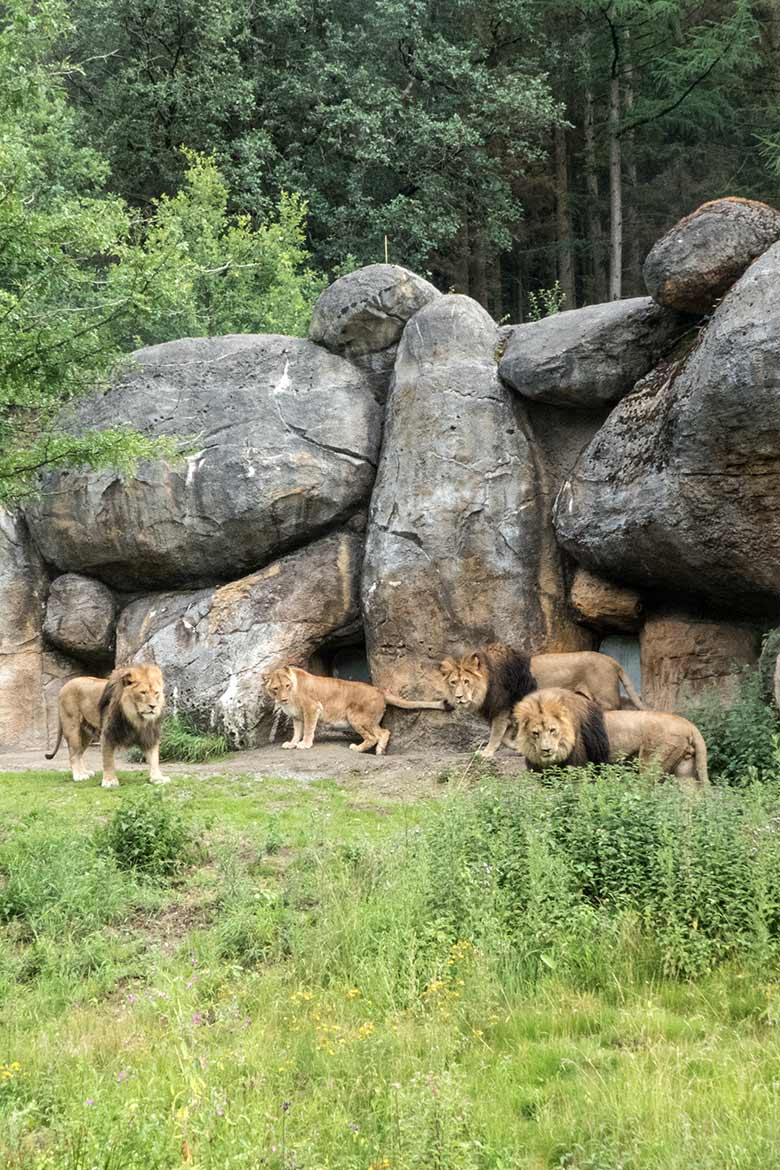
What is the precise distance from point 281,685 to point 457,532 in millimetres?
2950

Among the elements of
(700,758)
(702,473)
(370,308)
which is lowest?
(700,758)

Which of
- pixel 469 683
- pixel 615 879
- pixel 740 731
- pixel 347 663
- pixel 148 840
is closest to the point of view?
pixel 615 879

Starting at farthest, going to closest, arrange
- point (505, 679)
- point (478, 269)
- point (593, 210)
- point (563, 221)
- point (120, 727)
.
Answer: point (478, 269)
point (593, 210)
point (563, 221)
point (505, 679)
point (120, 727)

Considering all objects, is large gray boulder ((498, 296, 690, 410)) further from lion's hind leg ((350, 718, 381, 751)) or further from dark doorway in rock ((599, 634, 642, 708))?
lion's hind leg ((350, 718, 381, 751))

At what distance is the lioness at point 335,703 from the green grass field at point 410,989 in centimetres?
557

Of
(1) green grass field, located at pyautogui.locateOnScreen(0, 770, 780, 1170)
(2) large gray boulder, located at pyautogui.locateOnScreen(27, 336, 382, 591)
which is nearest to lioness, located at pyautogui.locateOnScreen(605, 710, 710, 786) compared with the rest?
(1) green grass field, located at pyautogui.locateOnScreen(0, 770, 780, 1170)

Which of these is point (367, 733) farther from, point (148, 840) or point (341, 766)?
point (148, 840)

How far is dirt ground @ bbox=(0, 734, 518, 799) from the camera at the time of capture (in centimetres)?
1193

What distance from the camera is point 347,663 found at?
17031 millimetres

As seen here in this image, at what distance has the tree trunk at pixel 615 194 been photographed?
22.8 m

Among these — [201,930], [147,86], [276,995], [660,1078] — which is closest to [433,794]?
[201,930]

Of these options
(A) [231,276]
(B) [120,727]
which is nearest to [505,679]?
(B) [120,727]

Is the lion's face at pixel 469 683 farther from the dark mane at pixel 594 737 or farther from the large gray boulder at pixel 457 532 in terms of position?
the dark mane at pixel 594 737

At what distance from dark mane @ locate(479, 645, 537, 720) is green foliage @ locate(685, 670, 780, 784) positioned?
1.86 m
